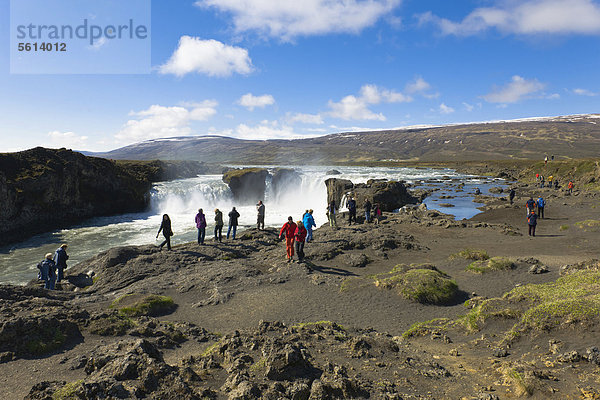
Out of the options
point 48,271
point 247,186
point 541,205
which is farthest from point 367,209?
point 247,186

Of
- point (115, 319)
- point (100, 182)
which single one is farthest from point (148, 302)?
point (100, 182)

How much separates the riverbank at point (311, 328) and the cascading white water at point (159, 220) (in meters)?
11.3

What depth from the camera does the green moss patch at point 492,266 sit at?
14.1 m

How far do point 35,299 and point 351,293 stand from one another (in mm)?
11695

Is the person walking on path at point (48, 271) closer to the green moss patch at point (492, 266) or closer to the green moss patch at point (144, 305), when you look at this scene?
the green moss patch at point (144, 305)

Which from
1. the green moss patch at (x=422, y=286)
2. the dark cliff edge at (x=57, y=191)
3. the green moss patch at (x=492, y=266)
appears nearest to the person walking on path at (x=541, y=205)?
the green moss patch at (x=492, y=266)

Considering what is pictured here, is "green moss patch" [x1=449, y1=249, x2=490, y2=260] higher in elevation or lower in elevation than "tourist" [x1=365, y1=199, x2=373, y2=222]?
lower

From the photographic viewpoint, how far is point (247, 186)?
58719 millimetres

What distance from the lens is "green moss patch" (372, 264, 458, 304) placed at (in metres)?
11.4

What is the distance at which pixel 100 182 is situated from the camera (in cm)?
4847

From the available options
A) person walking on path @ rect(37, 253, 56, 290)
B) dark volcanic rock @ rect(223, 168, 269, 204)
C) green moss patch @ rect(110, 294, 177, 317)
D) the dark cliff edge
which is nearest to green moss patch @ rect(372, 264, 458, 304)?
green moss patch @ rect(110, 294, 177, 317)

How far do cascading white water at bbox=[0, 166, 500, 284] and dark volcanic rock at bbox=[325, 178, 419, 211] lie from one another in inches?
165

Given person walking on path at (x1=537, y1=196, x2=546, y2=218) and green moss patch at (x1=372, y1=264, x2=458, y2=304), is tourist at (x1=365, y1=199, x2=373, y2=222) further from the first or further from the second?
person walking on path at (x1=537, y1=196, x2=546, y2=218)

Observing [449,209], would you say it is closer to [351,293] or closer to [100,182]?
[351,293]
